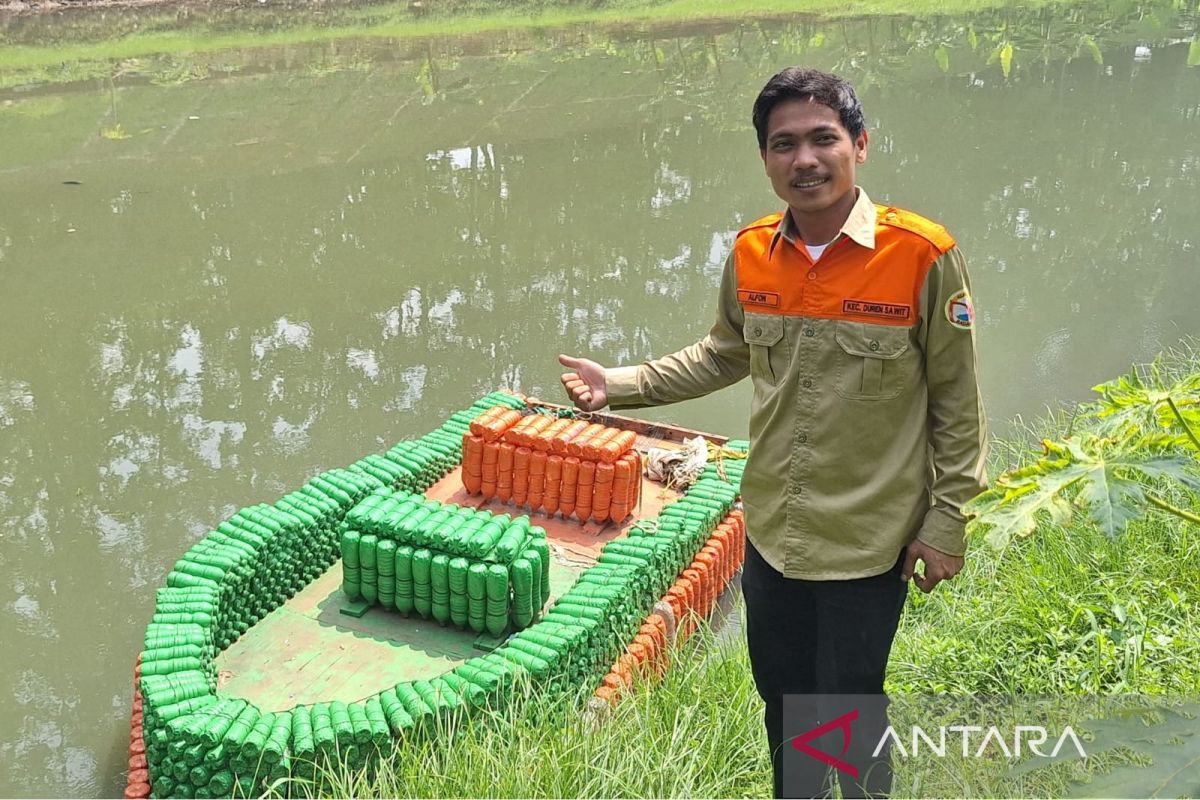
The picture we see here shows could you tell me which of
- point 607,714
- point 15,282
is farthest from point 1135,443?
point 15,282

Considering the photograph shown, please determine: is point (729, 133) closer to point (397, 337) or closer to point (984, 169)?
point (984, 169)

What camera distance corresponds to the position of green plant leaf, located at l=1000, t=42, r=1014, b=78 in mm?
18625

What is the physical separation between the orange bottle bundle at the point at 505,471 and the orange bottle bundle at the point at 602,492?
19.3 inches

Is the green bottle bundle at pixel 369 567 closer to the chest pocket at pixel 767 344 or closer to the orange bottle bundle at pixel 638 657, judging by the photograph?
the orange bottle bundle at pixel 638 657

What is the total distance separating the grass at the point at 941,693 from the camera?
3.11 m

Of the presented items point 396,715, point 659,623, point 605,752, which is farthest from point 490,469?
point 605,752

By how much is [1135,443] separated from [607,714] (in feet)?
7.40

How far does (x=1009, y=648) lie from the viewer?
3.73 m

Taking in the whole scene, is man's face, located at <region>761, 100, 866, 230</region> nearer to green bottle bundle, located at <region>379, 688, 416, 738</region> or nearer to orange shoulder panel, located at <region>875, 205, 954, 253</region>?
orange shoulder panel, located at <region>875, 205, 954, 253</region>

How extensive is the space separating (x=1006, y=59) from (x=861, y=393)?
19.1m

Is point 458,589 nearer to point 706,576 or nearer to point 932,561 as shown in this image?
point 706,576

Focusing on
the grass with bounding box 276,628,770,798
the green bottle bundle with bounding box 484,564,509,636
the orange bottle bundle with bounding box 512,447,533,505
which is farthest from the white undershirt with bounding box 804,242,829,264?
the orange bottle bundle with bounding box 512,447,533,505

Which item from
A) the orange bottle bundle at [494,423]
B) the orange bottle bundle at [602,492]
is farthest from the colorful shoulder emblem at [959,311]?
the orange bottle bundle at [494,423]

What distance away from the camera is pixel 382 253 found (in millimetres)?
10320
